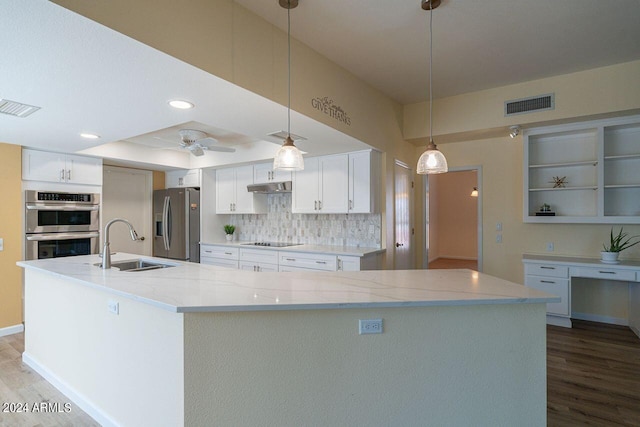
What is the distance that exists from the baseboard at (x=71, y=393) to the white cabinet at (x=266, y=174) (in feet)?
11.0

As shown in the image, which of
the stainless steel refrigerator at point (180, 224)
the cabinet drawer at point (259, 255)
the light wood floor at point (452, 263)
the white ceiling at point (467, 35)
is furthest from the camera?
the light wood floor at point (452, 263)

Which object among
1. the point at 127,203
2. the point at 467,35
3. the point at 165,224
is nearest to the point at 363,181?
the point at 467,35

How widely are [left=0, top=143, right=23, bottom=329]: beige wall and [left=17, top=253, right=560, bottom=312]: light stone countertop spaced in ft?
6.69

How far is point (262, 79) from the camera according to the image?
2252 millimetres

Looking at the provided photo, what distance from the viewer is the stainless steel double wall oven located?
3.88 m

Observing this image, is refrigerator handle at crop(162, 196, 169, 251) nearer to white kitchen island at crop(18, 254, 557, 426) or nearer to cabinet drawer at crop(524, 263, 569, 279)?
white kitchen island at crop(18, 254, 557, 426)

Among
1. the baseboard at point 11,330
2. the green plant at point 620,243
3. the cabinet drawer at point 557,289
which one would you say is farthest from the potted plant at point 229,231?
the green plant at point 620,243

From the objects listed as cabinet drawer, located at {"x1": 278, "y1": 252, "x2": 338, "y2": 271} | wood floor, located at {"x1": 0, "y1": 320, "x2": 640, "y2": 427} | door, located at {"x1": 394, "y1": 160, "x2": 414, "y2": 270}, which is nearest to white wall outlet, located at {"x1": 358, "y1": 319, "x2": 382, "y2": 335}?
wood floor, located at {"x1": 0, "y1": 320, "x2": 640, "y2": 427}

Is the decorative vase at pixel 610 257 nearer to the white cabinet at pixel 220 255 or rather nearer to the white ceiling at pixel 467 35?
the white ceiling at pixel 467 35

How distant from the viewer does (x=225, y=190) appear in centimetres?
562

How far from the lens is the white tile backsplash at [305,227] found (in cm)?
444

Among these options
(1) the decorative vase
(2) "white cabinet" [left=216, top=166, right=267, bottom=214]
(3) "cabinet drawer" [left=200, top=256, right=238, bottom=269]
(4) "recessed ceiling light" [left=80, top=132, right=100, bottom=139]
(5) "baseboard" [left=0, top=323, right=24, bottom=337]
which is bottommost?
(5) "baseboard" [left=0, top=323, right=24, bottom=337]

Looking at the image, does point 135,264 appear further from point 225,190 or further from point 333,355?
point 225,190

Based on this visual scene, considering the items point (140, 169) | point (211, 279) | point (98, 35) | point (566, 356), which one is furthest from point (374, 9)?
point (140, 169)
